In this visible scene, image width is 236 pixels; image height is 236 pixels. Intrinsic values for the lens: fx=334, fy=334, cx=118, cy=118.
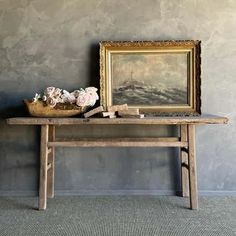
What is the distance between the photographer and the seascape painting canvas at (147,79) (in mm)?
3225

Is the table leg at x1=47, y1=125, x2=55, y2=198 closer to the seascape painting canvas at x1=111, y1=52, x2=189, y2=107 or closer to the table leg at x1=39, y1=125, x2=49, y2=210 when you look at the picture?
the table leg at x1=39, y1=125, x2=49, y2=210

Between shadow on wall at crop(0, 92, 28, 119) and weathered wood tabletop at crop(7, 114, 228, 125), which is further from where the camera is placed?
shadow on wall at crop(0, 92, 28, 119)

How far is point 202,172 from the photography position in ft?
10.9

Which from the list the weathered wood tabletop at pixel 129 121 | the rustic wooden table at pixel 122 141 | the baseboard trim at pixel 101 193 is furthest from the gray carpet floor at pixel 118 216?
the weathered wood tabletop at pixel 129 121

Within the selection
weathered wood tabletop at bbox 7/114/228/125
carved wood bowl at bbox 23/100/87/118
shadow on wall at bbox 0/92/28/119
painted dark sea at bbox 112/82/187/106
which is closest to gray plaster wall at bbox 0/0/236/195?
shadow on wall at bbox 0/92/28/119

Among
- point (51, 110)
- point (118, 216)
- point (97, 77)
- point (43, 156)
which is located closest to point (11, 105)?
point (51, 110)

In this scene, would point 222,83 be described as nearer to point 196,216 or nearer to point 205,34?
point 205,34

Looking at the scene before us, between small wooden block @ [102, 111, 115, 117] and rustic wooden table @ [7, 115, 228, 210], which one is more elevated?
small wooden block @ [102, 111, 115, 117]

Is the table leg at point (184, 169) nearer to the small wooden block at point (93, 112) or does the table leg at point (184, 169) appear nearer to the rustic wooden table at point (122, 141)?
the rustic wooden table at point (122, 141)

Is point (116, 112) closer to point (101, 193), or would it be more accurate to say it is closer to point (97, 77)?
point (97, 77)

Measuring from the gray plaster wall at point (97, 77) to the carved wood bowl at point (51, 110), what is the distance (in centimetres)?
40

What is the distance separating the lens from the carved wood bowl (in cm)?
293

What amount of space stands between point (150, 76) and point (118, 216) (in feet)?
4.40

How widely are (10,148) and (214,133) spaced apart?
2.05m
